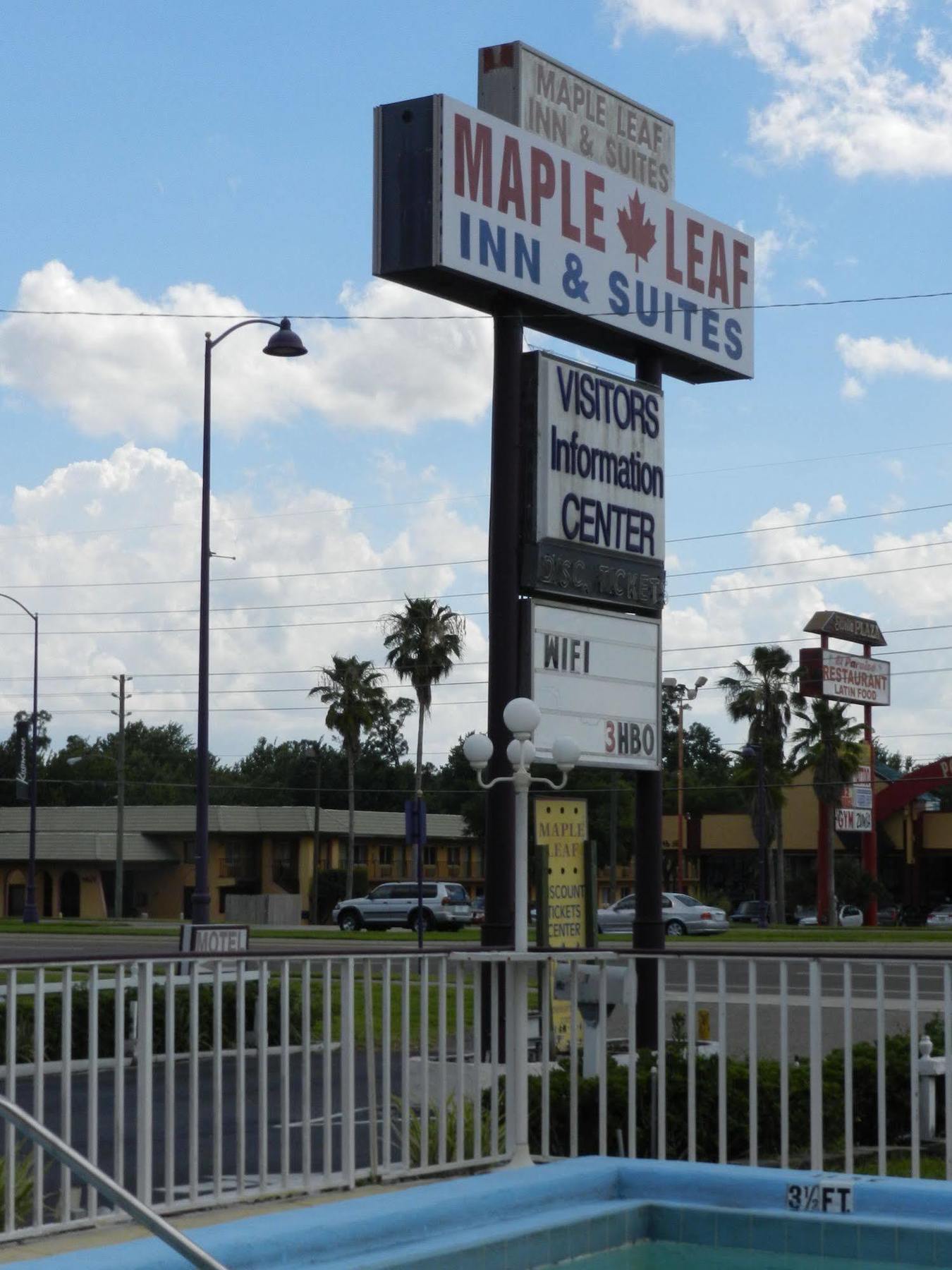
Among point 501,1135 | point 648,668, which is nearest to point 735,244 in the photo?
point 648,668

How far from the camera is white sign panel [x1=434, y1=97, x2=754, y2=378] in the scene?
1269 cm

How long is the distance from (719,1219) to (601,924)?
41.3 meters

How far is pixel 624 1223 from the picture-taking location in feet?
25.9

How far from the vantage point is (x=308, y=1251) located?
259 inches

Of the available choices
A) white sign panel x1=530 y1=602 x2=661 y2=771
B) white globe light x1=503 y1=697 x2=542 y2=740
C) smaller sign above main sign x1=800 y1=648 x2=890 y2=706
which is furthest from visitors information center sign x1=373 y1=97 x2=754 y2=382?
smaller sign above main sign x1=800 y1=648 x2=890 y2=706

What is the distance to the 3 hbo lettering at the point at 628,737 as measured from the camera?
13.3m

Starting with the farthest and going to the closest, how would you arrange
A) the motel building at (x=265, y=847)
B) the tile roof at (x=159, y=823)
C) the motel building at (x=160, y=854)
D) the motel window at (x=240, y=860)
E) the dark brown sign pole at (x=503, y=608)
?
1. the motel window at (x=240, y=860)
2. the motel building at (x=160, y=854)
3. the tile roof at (x=159, y=823)
4. the motel building at (x=265, y=847)
5. the dark brown sign pole at (x=503, y=608)

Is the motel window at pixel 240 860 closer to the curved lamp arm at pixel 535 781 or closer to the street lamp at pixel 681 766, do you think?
the street lamp at pixel 681 766

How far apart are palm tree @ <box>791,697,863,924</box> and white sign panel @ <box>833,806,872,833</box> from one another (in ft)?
0.79

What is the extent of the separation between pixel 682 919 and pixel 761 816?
11200 mm

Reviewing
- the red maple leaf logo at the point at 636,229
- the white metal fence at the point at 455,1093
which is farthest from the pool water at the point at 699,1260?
the red maple leaf logo at the point at 636,229

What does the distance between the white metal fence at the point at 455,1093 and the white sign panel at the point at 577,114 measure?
272 inches

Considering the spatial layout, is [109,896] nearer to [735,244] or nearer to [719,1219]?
[735,244]

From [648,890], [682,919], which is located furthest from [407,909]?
[648,890]
